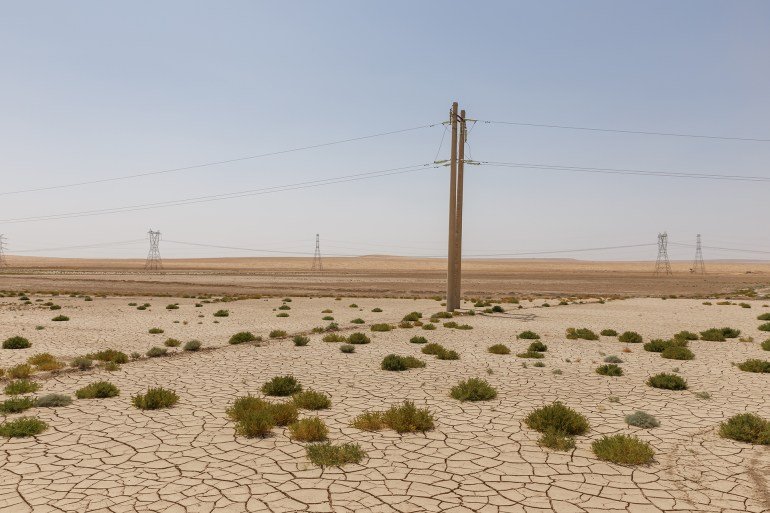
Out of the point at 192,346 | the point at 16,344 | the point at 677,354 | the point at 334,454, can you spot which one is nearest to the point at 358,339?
the point at 192,346

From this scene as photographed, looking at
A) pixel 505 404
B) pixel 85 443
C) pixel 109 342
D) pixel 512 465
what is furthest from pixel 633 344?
pixel 109 342

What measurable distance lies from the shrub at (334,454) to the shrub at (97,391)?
5.82 m

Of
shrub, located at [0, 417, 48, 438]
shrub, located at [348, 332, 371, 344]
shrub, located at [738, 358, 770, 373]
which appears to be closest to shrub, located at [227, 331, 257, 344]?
shrub, located at [348, 332, 371, 344]

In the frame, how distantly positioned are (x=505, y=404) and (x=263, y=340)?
11936 millimetres

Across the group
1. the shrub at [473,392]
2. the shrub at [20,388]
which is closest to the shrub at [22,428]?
the shrub at [20,388]

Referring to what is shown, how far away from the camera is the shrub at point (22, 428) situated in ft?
26.1

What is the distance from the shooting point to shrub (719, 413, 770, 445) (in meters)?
7.84

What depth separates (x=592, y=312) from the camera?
31.2 meters

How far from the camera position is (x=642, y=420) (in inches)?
350

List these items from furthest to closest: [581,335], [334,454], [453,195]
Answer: [453,195] → [581,335] → [334,454]

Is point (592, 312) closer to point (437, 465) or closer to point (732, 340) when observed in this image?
point (732, 340)

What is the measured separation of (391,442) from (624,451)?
11.5 ft

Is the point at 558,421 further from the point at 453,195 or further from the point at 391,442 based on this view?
the point at 453,195

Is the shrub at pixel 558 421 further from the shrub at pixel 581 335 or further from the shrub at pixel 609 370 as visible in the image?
the shrub at pixel 581 335
